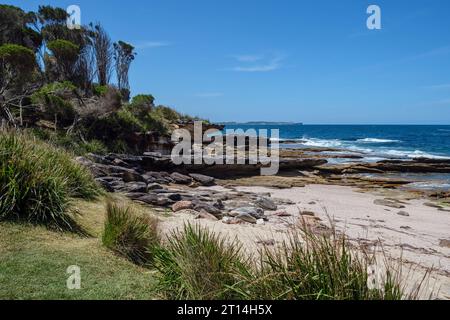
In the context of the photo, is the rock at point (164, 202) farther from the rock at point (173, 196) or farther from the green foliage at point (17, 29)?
the green foliage at point (17, 29)

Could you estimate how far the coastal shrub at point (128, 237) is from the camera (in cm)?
586

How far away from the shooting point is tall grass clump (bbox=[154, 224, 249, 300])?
12.9ft

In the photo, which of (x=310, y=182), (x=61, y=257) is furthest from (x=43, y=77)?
(x=61, y=257)

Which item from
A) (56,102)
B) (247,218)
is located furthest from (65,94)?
(247,218)

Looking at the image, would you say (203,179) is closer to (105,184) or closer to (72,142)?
(72,142)

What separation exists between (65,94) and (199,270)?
60.7ft

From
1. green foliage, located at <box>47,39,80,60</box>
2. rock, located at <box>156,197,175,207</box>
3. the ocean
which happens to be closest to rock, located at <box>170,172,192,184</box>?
rock, located at <box>156,197,175,207</box>

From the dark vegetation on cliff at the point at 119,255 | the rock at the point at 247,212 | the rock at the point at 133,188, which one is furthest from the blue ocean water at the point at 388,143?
the dark vegetation on cliff at the point at 119,255

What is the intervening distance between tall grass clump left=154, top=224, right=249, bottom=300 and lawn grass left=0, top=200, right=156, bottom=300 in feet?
1.05

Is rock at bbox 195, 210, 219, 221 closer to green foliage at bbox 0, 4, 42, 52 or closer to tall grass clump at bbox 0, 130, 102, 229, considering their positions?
tall grass clump at bbox 0, 130, 102, 229

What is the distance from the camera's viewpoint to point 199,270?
4160 millimetres

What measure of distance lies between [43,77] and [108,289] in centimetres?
2252
